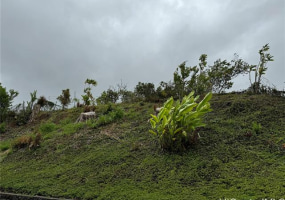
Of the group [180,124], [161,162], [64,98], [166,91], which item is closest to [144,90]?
[166,91]

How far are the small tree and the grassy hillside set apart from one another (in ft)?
14.8

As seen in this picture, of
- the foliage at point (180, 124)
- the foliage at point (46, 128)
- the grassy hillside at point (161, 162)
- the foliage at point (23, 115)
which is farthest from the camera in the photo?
the foliage at point (23, 115)

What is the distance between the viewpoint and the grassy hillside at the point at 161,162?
2.81 m

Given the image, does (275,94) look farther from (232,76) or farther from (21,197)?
(21,197)

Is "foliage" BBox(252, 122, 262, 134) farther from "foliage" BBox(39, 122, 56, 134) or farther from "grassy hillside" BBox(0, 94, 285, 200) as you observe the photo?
"foliage" BBox(39, 122, 56, 134)

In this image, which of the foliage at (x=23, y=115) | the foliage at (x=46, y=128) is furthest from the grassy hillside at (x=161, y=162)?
the foliage at (x=23, y=115)

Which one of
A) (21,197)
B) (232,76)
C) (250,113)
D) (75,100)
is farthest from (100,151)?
(232,76)

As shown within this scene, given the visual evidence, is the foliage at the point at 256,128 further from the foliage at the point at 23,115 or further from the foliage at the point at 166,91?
the foliage at the point at 23,115

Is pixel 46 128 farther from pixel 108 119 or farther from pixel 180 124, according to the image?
pixel 180 124

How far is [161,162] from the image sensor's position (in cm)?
363

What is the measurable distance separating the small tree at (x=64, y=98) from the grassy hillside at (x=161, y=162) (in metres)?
4.50

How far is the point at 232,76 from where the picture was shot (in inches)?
382

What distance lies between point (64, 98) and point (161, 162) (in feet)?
26.4

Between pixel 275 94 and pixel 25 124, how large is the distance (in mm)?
9301
